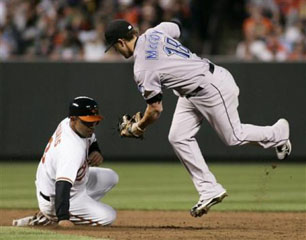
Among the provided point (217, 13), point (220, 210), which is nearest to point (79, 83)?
point (217, 13)

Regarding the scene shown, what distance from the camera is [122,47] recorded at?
306 inches

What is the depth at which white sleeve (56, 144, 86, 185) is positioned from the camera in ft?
24.4

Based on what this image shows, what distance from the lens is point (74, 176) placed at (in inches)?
294

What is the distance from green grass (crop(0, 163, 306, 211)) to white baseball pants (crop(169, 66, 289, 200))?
0.89m

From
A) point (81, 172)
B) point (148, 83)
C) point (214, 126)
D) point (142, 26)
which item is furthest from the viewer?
point (142, 26)

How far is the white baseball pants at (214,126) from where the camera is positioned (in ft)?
26.5

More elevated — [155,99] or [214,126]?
[155,99]

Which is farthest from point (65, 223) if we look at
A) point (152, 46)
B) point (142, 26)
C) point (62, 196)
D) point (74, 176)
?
point (142, 26)

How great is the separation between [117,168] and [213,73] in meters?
7.03

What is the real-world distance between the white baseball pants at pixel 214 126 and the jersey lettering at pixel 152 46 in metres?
0.60

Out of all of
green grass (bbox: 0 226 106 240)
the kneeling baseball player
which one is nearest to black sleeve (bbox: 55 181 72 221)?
the kneeling baseball player

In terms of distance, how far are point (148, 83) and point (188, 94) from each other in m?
0.58

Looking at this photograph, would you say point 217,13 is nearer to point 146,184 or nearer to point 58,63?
point 58,63

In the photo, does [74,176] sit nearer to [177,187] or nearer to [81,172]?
[81,172]
